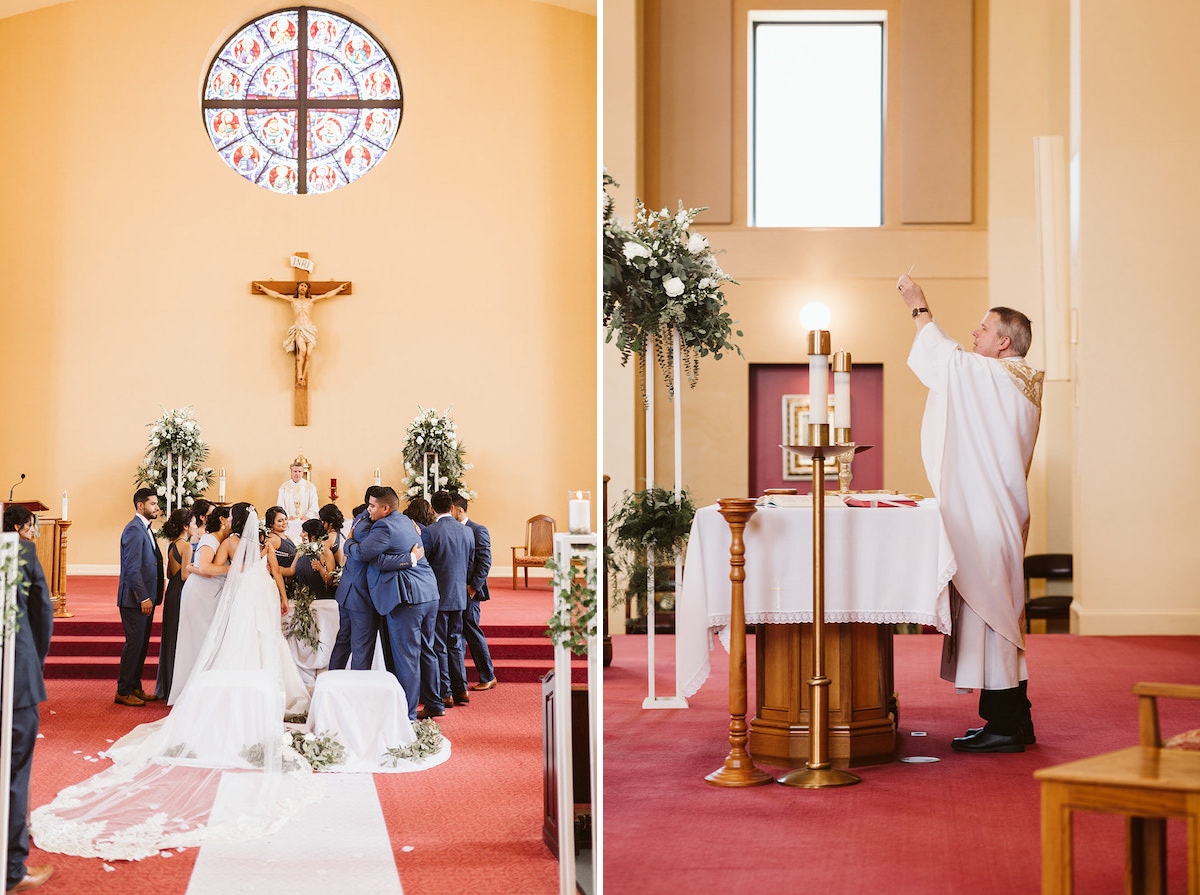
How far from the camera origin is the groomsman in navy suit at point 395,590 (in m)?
5.58

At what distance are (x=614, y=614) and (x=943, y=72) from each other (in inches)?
209

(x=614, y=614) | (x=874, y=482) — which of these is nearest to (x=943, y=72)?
(x=874, y=482)

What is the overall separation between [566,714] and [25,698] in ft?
5.48

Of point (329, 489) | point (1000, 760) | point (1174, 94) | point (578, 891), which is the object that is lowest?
point (578, 891)

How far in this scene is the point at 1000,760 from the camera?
389cm

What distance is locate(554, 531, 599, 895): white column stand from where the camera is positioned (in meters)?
3.30

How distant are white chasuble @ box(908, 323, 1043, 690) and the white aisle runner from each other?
2170 mm

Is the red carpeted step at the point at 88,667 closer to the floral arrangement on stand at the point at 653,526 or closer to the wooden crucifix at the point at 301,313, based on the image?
the floral arrangement on stand at the point at 653,526

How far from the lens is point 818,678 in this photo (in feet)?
12.0

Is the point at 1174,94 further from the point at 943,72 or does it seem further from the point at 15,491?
the point at 15,491

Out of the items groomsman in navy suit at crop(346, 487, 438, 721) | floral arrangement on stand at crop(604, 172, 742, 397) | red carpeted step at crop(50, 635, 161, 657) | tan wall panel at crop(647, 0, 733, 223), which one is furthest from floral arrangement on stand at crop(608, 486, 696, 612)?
tan wall panel at crop(647, 0, 733, 223)

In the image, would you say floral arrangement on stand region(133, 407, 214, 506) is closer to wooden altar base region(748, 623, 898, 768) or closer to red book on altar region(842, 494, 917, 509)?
wooden altar base region(748, 623, 898, 768)

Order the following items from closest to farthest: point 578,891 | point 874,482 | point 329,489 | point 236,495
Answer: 1. point 578,891
2. point 236,495
3. point 329,489
4. point 874,482

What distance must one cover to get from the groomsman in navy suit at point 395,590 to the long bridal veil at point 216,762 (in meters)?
0.76
